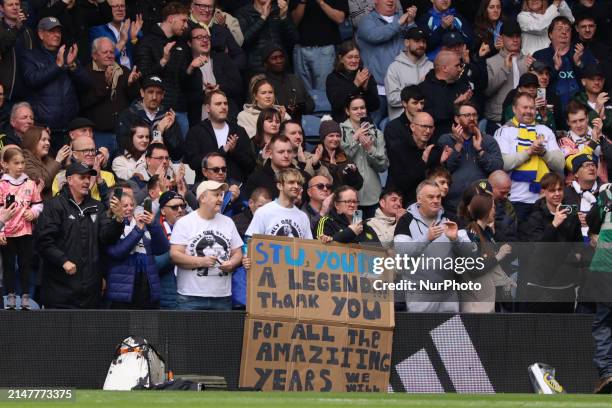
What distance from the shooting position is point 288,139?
1702cm

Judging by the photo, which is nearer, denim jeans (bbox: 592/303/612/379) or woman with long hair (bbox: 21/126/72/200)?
woman with long hair (bbox: 21/126/72/200)

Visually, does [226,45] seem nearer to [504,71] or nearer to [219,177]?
[219,177]

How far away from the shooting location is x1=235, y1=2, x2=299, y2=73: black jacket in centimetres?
1961

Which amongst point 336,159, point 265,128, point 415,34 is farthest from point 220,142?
point 415,34

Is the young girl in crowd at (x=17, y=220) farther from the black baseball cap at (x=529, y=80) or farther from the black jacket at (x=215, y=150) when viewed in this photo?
the black baseball cap at (x=529, y=80)

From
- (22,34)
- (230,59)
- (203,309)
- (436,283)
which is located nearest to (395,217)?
(436,283)

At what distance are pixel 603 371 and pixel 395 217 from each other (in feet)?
8.55

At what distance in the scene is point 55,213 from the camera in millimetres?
15156

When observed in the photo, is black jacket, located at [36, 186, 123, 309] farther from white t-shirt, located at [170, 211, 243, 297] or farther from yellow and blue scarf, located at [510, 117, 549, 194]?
yellow and blue scarf, located at [510, 117, 549, 194]

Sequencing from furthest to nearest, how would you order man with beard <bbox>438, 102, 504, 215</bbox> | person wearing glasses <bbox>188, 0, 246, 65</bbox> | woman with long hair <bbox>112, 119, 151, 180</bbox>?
person wearing glasses <bbox>188, 0, 246, 65</bbox> → man with beard <bbox>438, 102, 504, 215</bbox> → woman with long hair <bbox>112, 119, 151, 180</bbox>

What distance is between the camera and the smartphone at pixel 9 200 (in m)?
15.1

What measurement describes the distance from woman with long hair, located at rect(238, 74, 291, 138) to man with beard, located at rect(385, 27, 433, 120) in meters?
1.59

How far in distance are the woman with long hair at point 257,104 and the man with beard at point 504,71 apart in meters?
3.00

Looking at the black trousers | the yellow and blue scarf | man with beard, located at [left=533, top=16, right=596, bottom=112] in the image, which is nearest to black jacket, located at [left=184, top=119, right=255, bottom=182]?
the black trousers
